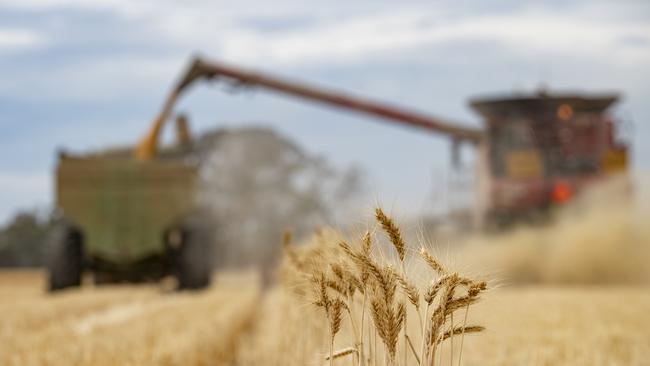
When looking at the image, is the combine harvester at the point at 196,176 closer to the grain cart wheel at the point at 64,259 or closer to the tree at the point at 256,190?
the grain cart wheel at the point at 64,259

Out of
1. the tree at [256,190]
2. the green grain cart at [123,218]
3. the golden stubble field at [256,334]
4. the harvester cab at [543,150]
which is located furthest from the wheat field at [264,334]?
the tree at [256,190]

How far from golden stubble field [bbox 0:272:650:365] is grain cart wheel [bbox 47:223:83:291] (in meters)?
3.48

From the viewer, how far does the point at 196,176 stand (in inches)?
554

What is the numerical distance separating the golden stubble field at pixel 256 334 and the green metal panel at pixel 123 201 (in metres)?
3.59

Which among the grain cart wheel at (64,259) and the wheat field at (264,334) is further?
the grain cart wheel at (64,259)

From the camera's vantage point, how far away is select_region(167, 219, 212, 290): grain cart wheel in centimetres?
1415

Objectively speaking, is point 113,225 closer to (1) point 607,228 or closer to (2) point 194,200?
(2) point 194,200

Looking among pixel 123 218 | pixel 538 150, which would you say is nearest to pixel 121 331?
pixel 123 218

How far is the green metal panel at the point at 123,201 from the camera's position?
542 inches

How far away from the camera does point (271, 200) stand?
30125 millimetres

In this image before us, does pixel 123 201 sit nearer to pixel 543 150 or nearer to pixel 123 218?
pixel 123 218

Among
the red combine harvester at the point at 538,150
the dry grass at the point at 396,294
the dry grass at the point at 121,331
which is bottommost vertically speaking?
the dry grass at the point at 121,331

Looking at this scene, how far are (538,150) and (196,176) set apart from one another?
587 cm

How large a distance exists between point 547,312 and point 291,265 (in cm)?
437
